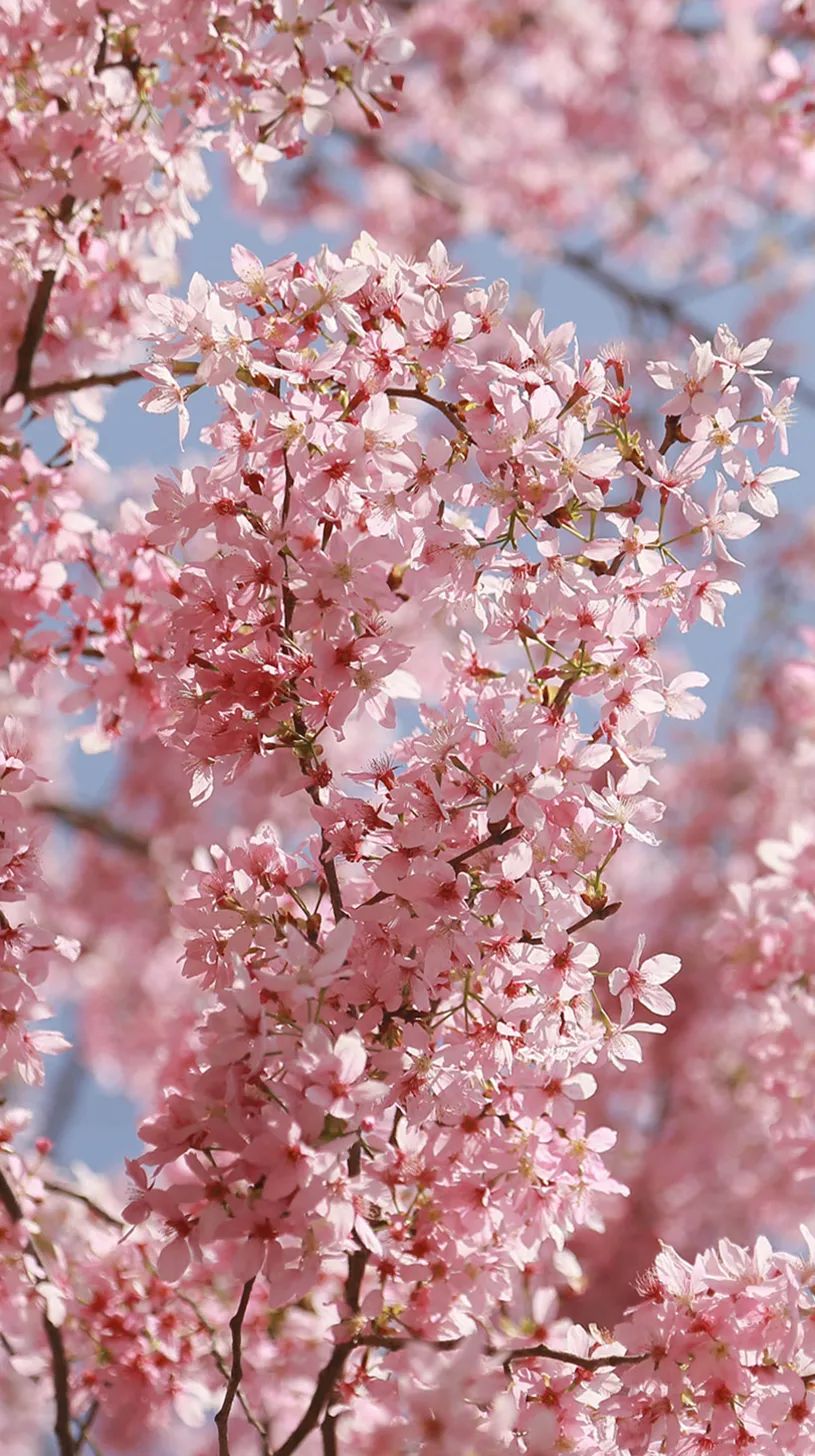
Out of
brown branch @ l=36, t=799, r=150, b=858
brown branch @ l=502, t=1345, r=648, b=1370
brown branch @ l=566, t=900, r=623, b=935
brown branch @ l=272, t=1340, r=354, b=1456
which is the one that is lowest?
brown branch @ l=272, t=1340, r=354, b=1456

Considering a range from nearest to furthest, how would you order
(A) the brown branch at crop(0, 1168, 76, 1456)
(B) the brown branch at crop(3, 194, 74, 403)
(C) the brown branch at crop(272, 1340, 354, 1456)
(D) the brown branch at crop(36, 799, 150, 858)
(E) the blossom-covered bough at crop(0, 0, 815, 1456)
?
(E) the blossom-covered bough at crop(0, 0, 815, 1456), (C) the brown branch at crop(272, 1340, 354, 1456), (A) the brown branch at crop(0, 1168, 76, 1456), (B) the brown branch at crop(3, 194, 74, 403), (D) the brown branch at crop(36, 799, 150, 858)

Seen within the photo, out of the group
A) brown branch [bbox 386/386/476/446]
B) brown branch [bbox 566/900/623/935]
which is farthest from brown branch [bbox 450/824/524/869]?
brown branch [bbox 386/386/476/446]

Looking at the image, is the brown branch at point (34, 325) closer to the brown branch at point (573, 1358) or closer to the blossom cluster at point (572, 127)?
the brown branch at point (573, 1358)

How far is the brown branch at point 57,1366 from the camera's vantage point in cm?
209

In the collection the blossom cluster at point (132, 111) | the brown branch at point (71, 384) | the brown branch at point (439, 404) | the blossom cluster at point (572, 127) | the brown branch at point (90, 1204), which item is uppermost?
the blossom cluster at point (572, 127)

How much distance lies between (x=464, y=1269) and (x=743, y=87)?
7.81 m

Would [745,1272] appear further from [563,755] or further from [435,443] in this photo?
[435,443]

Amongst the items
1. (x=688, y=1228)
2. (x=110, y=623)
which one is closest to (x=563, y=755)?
(x=110, y=623)

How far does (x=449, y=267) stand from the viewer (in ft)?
5.79

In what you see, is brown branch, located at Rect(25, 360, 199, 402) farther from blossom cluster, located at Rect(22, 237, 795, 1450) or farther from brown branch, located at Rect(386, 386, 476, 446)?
brown branch, located at Rect(386, 386, 476, 446)

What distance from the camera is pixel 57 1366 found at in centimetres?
215

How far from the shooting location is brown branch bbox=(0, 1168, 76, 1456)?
209cm

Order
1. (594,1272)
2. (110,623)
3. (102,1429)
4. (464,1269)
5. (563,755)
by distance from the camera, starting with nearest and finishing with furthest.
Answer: (563,755) → (464,1269) → (110,623) → (102,1429) → (594,1272)

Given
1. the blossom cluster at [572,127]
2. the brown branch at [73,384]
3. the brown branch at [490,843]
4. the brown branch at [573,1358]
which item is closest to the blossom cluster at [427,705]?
the brown branch at [490,843]
